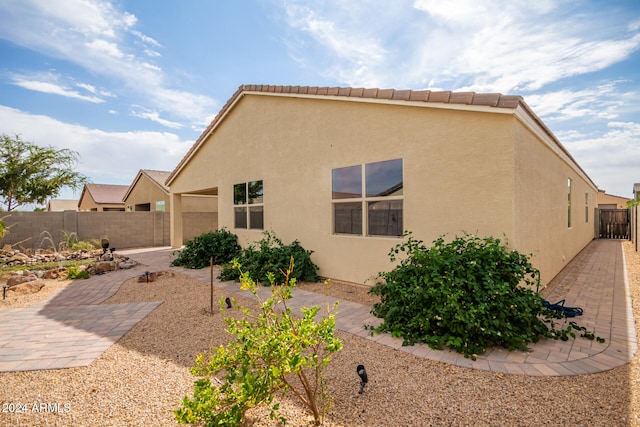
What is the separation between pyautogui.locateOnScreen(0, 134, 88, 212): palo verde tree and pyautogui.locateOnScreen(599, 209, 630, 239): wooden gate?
35.7 m

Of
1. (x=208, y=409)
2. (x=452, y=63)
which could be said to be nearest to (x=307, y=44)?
(x=452, y=63)

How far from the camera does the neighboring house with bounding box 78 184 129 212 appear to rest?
27125 millimetres

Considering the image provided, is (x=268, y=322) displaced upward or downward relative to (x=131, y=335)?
upward

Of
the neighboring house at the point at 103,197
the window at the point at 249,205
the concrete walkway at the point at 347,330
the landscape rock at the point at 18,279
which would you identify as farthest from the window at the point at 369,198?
the neighboring house at the point at 103,197

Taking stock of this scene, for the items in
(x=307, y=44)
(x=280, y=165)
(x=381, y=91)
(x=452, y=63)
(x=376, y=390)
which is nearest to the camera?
(x=376, y=390)

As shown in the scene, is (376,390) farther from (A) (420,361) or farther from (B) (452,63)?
(B) (452,63)

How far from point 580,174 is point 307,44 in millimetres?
11362

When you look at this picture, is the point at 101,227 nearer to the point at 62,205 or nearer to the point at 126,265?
the point at 126,265

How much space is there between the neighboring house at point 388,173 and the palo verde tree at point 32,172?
1779 cm

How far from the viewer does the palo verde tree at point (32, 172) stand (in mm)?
17516

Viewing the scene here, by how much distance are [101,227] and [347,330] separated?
49.0ft

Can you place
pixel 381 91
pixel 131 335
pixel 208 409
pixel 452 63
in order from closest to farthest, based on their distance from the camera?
pixel 208 409
pixel 131 335
pixel 381 91
pixel 452 63

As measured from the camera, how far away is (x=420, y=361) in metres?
3.03

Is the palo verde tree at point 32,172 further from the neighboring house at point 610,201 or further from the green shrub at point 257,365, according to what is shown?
the neighboring house at point 610,201
